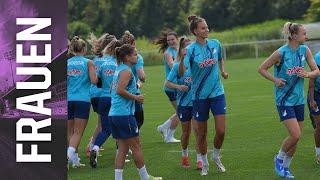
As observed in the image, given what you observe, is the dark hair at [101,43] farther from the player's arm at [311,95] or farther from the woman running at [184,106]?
the player's arm at [311,95]

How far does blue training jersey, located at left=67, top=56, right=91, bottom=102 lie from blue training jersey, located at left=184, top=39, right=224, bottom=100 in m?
1.86

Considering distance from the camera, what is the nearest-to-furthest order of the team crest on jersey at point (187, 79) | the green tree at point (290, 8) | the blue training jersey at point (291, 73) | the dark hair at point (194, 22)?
the blue training jersey at point (291, 73), the dark hair at point (194, 22), the team crest on jersey at point (187, 79), the green tree at point (290, 8)

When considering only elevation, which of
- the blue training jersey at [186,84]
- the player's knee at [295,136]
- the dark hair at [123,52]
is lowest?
the player's knee at [295,136]

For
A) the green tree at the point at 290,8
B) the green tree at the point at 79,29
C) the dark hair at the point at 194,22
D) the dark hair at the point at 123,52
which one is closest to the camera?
the dark hair at the point at 123,52

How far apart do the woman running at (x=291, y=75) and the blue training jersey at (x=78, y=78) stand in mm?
2947

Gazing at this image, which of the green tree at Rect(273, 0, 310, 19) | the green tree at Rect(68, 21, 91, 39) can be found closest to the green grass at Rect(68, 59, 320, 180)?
the green tree at Rect(68, 21, 91, 39)

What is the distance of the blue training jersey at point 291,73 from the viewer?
10047mm

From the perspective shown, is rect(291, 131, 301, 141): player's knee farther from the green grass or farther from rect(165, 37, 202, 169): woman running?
rect(165, 37, 202, 169): woman running

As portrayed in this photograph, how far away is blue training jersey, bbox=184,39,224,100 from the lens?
10594 mm

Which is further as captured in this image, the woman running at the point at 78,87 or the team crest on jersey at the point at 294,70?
the woman running at the point at 78,87

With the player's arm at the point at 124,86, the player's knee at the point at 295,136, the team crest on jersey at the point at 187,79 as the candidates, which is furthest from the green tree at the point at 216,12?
the player's arm at the point at 124,86

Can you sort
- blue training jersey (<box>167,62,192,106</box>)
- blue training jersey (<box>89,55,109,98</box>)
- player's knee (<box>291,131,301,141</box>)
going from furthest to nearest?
blue training jersey (<box>89,55,109,98</box>) < blue training jersey (<box>167,62,192,106</box>) < player's knee (<box>291,131,301,141</box>)

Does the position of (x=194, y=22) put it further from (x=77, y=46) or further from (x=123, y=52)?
(x=77, y=46)

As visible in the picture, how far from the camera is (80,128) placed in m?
12.0
